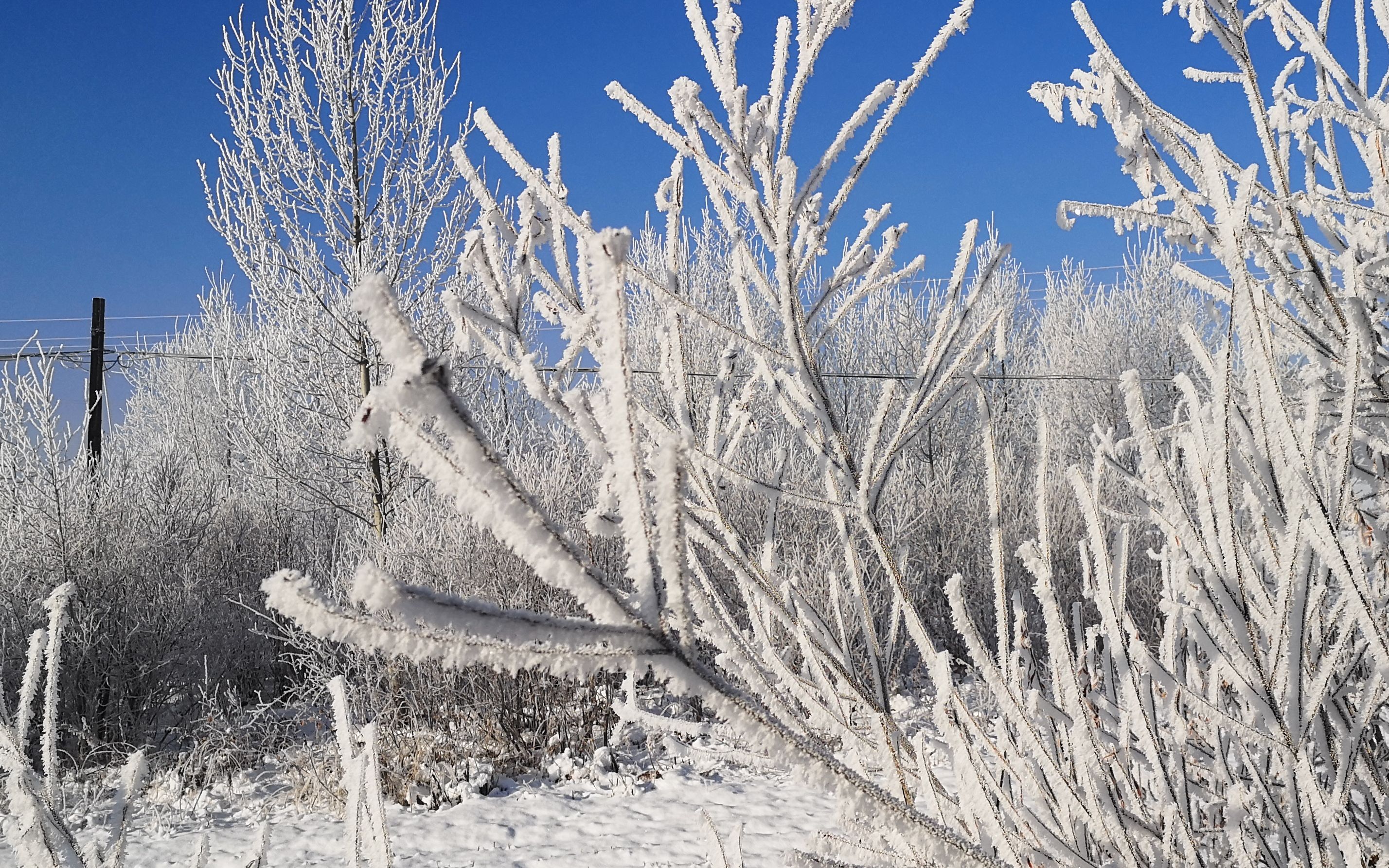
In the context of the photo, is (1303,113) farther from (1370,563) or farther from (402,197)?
(402,197)

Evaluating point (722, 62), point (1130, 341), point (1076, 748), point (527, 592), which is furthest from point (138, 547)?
point (1130, 341)

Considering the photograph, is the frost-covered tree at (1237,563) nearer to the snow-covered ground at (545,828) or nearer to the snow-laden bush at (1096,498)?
the snow-laden bush at (1096,498)

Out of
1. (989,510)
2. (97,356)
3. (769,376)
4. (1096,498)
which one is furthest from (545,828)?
(97,356)

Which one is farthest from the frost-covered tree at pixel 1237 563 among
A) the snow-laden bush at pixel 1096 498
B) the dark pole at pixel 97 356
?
the dark pole at pixel 97 356

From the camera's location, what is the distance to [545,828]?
3.89 m

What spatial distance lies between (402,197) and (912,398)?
6.23 m

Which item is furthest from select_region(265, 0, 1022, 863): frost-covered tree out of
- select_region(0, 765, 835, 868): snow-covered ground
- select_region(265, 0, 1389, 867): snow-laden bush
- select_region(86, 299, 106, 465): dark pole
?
select_region(86, 299, 106, 465): dark pole

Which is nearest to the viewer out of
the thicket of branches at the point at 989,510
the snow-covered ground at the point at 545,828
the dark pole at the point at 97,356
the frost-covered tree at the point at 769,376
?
the thicket of branches at the point at 989,510

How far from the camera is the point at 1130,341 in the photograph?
47.0 ft

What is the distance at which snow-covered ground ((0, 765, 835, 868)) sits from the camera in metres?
3.56

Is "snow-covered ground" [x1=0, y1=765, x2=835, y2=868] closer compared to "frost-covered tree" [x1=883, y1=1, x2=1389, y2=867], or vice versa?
"frost-covered tree" [x1=883, y1=1, x2=1389, y2=867]

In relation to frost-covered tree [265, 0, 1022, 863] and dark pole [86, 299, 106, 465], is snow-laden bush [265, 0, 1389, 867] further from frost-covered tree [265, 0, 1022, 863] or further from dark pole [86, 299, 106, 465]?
dark pole [86, 299, 106, 465]

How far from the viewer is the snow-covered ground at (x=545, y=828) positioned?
356 centimetres

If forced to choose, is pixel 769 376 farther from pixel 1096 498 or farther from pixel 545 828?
pixel 545 828
